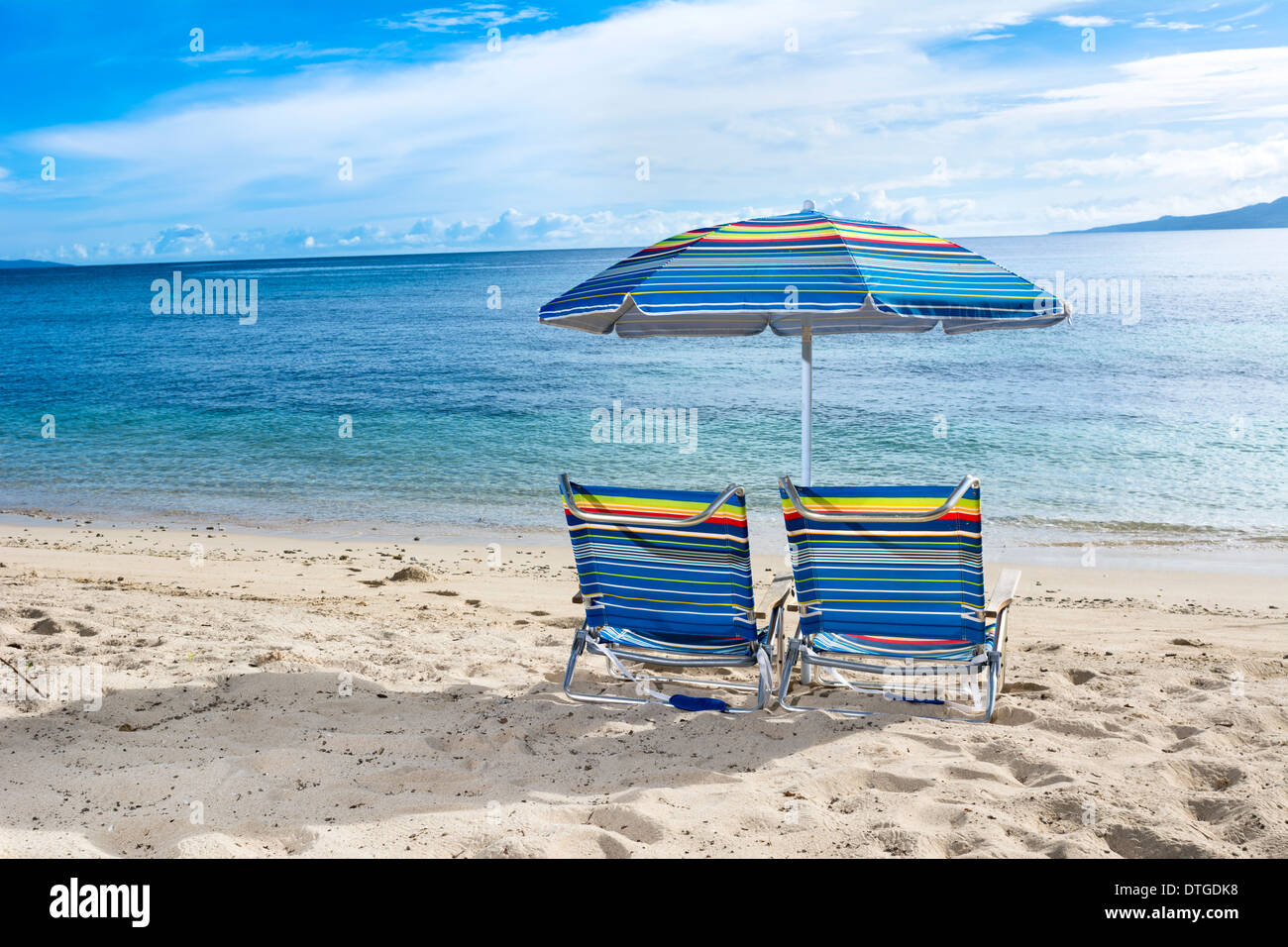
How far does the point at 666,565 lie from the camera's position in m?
4.27

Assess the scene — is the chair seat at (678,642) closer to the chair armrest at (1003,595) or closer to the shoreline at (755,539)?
the chair armrest at (1003,595)

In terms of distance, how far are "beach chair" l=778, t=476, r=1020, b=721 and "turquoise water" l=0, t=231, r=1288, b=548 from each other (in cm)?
588

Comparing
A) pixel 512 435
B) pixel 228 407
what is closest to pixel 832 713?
pixel 512 435

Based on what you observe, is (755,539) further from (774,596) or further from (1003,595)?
(1003,595)

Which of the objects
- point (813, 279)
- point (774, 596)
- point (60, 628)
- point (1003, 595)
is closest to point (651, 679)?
point (774, 596)

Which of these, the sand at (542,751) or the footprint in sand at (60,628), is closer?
the sand at (542,751)

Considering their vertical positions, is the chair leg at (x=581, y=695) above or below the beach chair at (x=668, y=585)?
below

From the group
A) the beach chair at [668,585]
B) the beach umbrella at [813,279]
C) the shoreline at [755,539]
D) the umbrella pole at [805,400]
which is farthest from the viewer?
the shoreline at [755,539]

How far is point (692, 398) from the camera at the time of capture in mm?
20234

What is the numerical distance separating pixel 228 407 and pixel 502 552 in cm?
1336

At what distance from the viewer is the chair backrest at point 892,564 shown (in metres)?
3.99

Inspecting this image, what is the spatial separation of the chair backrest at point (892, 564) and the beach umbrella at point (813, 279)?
2.66ft

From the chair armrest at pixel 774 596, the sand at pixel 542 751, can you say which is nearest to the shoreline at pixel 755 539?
the sand at pixel 542 751
